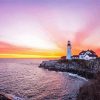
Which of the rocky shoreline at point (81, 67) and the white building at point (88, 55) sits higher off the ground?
the white building at point (88, 55)

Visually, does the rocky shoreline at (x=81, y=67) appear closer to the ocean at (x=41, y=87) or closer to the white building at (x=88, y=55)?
the white building at (x=88, y=55)

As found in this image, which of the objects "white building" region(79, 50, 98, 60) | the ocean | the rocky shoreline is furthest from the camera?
"white building" region(79, 50, 98, 60)

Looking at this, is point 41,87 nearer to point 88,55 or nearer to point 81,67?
point 81,67

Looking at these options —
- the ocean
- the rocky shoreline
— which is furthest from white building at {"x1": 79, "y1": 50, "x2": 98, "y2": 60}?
the ocean

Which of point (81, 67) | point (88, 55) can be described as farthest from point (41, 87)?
point (88, 55)

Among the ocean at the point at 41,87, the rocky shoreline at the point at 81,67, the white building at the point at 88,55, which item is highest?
the white building at the point at 88,55

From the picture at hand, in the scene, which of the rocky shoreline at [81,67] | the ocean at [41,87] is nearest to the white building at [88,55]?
the rocky shoreline at [81,67]

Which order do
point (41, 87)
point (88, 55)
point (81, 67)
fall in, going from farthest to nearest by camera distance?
point (88, 55) < point (81, 67) < point (41, 87)

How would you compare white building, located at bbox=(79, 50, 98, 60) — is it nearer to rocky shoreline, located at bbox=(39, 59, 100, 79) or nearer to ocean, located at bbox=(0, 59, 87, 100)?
rocky shoreline, located at bbox=(39, 59, 100, 79)

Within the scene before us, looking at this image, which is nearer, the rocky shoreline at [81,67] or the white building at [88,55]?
the rocky shoreline at [81,67]

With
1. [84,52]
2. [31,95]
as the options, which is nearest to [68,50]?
[84,52]

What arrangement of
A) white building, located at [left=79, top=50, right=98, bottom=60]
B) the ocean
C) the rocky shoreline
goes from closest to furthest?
the ocean → the rocky shoreline → white building, located at [left=79, top=50, right=98, bottom=60]

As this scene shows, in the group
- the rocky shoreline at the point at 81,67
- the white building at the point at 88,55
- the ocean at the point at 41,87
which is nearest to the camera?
the ocean at the point at 41,87

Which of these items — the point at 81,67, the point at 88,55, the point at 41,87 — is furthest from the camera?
the point at 88,55
